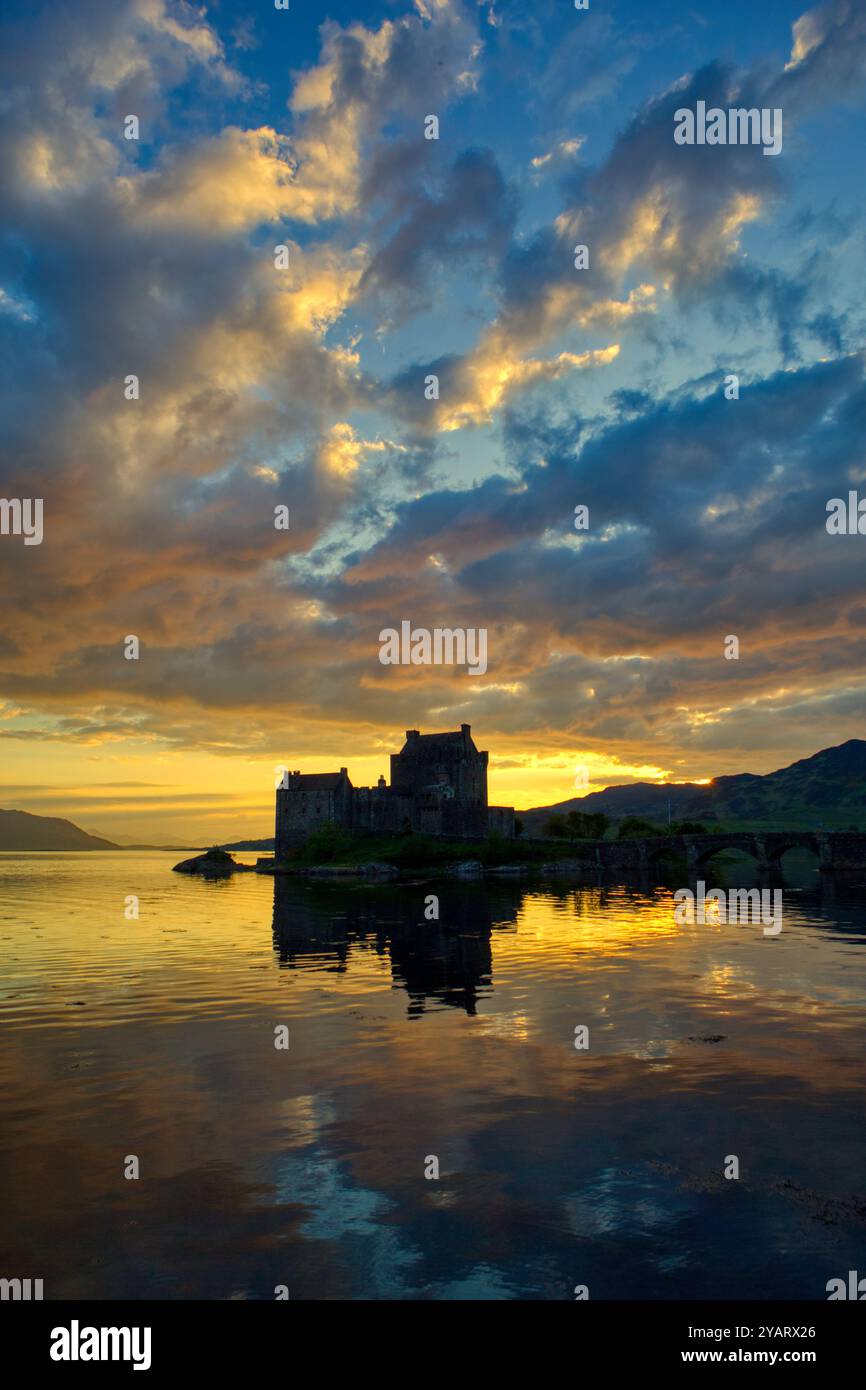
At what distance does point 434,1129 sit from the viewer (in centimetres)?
1568

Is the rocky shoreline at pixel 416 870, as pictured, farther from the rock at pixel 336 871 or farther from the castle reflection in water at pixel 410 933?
the castle reflection in water at pixel 410 933

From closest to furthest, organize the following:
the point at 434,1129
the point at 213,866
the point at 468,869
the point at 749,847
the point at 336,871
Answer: the point at 434,1129 < the point at 336,871 < the point at 468,869 < the point at 749,847 < the point at 213,866

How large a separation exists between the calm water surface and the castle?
359 ft

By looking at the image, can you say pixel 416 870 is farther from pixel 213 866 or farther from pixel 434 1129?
pixel 434 1129

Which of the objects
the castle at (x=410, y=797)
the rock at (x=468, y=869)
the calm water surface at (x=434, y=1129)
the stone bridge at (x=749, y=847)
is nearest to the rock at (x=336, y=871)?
the rock at (x=468, y=869)

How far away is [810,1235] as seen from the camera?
11.2 metres

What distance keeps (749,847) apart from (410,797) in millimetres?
63704

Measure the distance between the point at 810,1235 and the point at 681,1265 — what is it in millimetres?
2260

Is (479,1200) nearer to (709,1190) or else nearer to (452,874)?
(709,1190)

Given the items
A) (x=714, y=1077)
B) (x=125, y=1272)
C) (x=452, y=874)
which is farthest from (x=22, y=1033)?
(x=452, y=874)

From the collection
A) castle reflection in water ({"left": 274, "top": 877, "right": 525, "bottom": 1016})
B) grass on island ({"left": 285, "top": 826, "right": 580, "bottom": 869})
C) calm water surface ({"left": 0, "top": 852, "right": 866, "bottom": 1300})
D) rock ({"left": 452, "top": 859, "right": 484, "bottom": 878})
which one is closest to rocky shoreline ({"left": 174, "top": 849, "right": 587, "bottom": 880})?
rock ({"left": 452, "top": 859, "right": 484, "bottom": 878})

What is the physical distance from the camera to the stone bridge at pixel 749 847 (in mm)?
135500

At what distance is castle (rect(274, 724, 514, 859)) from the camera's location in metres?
146

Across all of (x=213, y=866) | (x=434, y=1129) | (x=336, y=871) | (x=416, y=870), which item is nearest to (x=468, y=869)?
(x=416, y=870)
